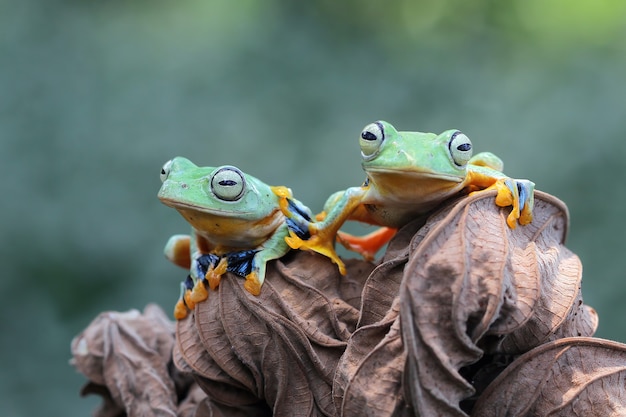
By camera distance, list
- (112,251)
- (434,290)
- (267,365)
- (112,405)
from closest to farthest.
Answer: (434,290)
(267,365)
(112,405)
(112,251)

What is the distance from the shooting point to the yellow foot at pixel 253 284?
4.91 feet

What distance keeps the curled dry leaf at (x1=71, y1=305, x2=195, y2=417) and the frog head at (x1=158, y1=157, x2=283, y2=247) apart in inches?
21.2

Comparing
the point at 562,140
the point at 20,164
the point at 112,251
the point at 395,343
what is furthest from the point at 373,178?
the point at 20,164

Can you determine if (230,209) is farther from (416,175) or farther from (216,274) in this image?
(416,175)

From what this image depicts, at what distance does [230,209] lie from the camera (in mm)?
1530

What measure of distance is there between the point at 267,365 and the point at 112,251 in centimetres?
237

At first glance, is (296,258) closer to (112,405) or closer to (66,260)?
(112,405)

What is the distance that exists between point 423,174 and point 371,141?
13cm

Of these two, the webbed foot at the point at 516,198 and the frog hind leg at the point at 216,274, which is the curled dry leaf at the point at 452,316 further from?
the frog hind leg at the point at 216,274

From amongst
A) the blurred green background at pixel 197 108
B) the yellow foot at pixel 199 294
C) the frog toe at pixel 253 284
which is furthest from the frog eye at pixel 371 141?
the blurred green background at pixel 197 108

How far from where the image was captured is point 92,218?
12.0 feet

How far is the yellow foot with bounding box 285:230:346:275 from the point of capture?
5.19ft

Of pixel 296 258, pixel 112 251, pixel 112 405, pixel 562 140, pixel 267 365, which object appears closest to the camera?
pixel 267 365

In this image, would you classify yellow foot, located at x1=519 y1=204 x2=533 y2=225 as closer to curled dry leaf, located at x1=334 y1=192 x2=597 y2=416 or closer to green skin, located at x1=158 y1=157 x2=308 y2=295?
curled dry leaf, located at x1=334 y1=192 x2=597 y2=416
